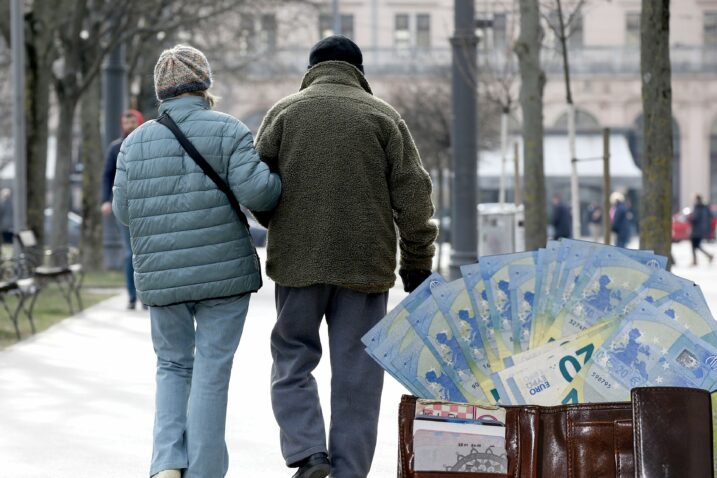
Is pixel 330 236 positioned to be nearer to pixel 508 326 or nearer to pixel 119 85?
pixel 508 326

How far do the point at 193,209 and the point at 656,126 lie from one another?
6.47m

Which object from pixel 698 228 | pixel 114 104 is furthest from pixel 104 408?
pixel 698 228

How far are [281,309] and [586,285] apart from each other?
158 centimetres

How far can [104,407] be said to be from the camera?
8922 mm

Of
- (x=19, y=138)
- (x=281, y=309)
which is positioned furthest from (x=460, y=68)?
(x=281, y=309)

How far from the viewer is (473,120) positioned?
58.6ft

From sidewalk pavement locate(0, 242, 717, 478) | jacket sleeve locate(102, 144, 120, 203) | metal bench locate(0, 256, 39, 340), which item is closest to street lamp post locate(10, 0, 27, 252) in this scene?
metal bench locate(0, 256, 39, 340)

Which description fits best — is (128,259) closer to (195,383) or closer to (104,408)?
(104,408)

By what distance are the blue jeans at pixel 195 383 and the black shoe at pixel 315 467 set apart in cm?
37

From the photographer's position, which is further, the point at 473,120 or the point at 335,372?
the point at 473,120

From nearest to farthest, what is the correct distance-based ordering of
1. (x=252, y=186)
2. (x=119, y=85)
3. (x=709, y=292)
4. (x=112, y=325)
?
1. (x=252, y=186)
2. (x=112, y=325)
3. (x=709, y=292)
4. (x=119, y=85)

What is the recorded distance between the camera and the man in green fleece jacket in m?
5.95

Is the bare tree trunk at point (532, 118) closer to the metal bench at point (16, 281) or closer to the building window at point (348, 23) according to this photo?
the metal bench at point (16, 281)

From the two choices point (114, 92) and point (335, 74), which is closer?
point (335, 74)
